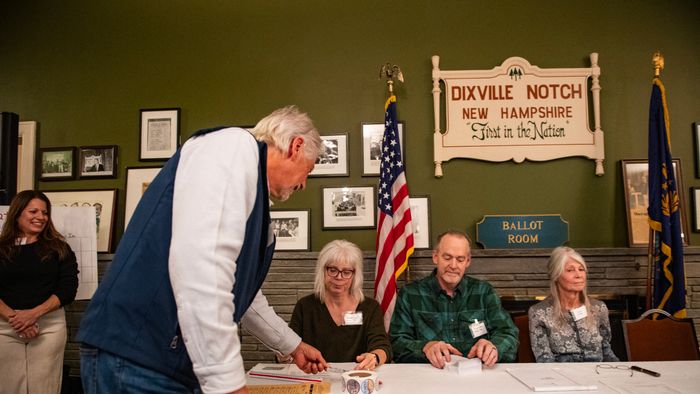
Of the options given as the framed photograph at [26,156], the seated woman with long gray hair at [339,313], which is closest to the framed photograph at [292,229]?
the seated woman with long gray hair at [339,313]

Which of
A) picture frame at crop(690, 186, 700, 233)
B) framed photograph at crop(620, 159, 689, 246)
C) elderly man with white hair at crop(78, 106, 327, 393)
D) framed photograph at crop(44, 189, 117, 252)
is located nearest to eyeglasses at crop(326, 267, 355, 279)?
elderly man with white hair at crop(78, 106, 327, 393)

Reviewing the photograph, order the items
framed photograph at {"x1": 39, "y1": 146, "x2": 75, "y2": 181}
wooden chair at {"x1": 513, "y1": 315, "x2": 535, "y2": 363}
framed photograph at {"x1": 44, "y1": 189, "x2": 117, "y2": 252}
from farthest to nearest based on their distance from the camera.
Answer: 1. framed photograph at {"x1": 39, "y1": 146, "x2": 75, "y2": 181}
2. framed photograph at {"x1": 44, "y1": 189, "x2": 117, "y2": 252}
3. wooden chair at {"x1": 513, "y1": 315, "x2": 535, "y2": 363}

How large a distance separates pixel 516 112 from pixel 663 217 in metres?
1.17

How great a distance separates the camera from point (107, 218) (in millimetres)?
3801

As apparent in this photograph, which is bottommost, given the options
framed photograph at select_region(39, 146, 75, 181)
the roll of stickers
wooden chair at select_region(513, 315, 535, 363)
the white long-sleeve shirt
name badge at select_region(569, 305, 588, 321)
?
wooden chair at select_region(513, 315, 535, 363)

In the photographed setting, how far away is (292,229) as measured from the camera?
370cm

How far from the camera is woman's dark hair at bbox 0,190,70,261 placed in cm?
312

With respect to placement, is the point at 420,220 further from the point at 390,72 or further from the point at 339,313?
the point at 339,313

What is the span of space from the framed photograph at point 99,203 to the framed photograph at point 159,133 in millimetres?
399

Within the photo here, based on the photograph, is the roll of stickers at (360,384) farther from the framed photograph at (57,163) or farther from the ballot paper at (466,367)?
the framed photograph at (57,163)

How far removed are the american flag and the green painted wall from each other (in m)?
0.32

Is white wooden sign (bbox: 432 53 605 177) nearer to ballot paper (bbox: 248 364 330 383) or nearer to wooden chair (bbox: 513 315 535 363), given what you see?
wooden chair (bbox: 513 315 535 363)

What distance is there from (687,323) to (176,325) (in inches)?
105

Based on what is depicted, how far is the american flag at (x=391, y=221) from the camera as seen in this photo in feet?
10.7
